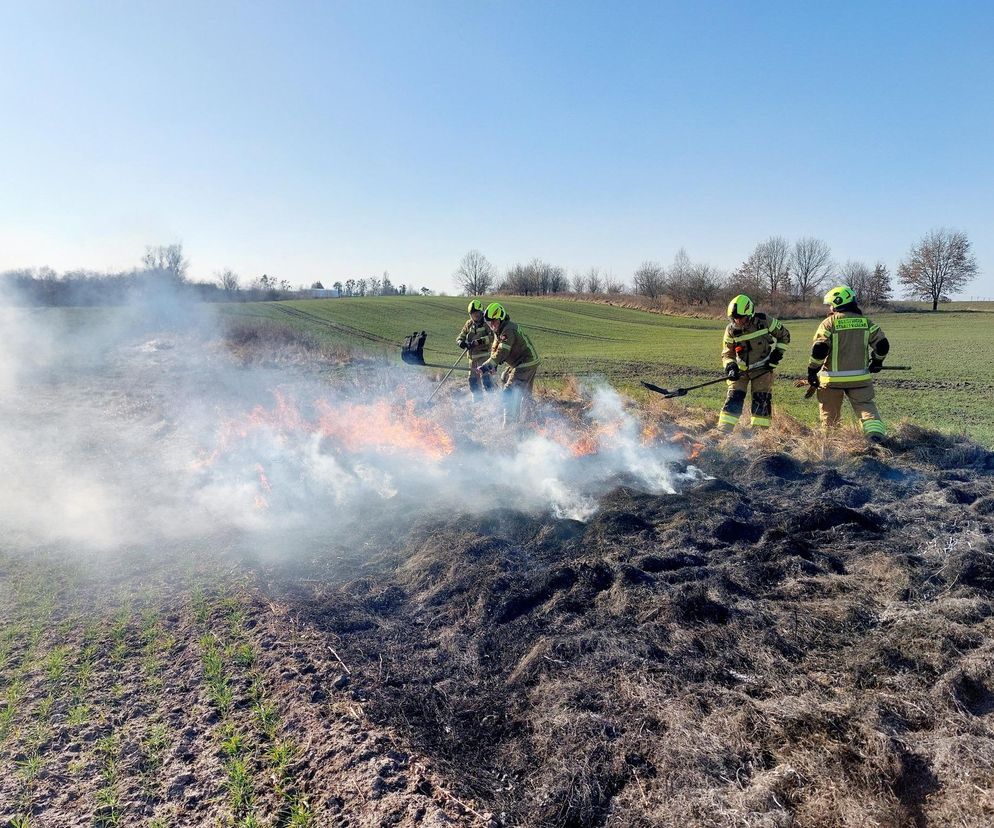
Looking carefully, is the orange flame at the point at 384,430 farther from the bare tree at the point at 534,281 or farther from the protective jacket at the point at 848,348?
the bare tree at the point at 534,281

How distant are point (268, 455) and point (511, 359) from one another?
4787 mm

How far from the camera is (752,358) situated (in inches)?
392

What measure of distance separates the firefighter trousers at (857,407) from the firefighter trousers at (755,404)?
2.73 ft

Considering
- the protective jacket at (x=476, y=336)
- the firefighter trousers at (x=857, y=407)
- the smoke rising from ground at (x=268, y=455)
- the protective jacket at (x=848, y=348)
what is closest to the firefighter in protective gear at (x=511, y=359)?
the smoke rising from ground at (x=268, y=455)

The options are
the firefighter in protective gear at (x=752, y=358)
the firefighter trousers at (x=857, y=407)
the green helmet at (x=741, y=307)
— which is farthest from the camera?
the firefighter in protective gear at (x=752, y=358)

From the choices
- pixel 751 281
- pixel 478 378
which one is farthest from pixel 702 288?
pixel 478 378

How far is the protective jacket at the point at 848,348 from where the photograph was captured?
30.3ft

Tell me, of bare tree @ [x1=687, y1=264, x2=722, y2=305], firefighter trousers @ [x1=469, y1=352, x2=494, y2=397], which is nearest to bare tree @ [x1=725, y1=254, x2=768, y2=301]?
bare tree @ [x1=687, y1=264, x2=722, y2=305]

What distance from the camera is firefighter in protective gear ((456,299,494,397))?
12664 mm

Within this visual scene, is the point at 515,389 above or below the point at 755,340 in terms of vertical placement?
below

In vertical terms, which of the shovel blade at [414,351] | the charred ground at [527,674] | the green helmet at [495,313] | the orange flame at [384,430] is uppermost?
the green helmet at [495,313]

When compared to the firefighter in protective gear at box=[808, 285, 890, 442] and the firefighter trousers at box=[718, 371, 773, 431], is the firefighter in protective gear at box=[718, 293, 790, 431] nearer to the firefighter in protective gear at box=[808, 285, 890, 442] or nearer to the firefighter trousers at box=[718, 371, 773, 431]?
the firefighter trousers at box=[718, 371, 773, 431]

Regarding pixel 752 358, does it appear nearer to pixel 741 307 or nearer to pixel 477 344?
pixel 741 307

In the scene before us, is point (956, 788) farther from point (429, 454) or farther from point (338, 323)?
point (338, 323)
